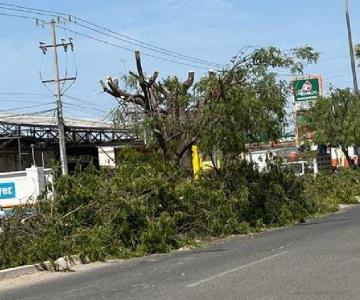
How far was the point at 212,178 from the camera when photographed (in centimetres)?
2112

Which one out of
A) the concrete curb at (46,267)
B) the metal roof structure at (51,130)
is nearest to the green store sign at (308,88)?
the metal roof structure at (51,130)

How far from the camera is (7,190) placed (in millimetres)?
30641

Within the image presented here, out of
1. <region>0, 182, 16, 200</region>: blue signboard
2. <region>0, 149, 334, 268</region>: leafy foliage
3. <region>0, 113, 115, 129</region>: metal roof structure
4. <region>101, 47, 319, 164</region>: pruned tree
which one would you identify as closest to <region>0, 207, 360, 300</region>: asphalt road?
<region>0, 149, 334, 268</region>: leafy foliage

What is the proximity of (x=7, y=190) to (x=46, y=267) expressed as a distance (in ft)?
60.5

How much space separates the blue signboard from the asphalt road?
17.5 metres

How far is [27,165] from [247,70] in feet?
117

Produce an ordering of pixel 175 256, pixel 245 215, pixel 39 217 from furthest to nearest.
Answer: pixel 245 215, pixel 39 217, pixel 175 256

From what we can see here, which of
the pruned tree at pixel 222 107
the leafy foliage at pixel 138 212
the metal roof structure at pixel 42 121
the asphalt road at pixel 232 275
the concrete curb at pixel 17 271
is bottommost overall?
the asphalt road at pixel 232 275

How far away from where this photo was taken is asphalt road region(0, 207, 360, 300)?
8922mm

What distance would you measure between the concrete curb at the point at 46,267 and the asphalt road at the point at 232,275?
0.85m

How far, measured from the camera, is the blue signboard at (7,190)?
30578mm

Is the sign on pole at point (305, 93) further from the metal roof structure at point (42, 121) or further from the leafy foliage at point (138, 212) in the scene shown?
the leafy foliage at point (138, 212)

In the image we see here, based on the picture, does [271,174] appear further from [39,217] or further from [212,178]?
[39,217]

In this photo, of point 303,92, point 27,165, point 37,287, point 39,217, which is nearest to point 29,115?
point 27,165
